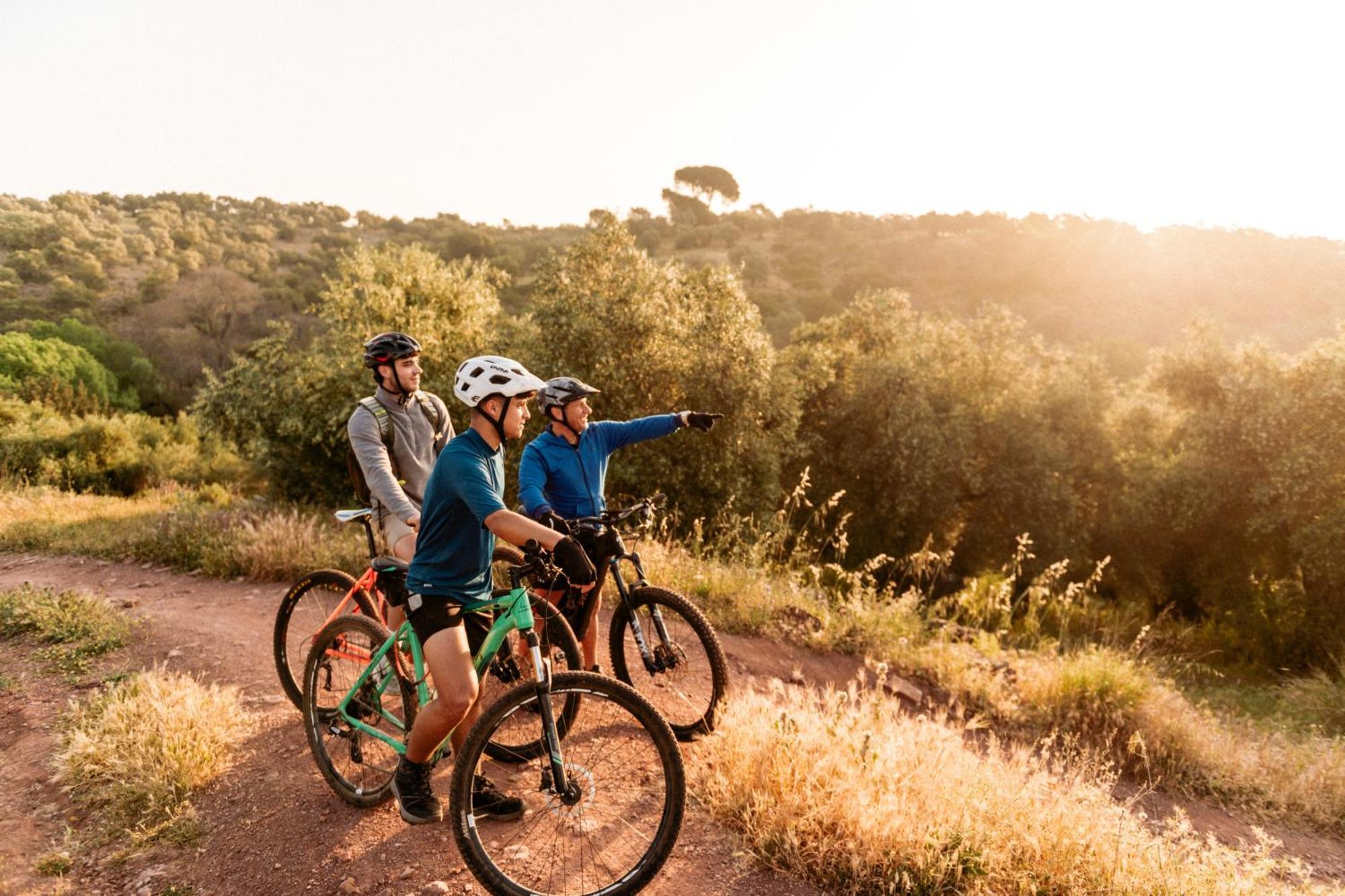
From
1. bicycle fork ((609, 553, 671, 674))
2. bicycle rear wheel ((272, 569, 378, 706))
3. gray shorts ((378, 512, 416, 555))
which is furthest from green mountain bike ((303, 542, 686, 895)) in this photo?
bicycle fork ((609, 553, 671, 674))

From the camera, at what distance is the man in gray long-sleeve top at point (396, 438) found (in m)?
4.75

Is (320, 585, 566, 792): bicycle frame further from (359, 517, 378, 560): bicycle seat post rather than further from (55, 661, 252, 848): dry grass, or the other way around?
(55, 661, 252, 848): dry grass

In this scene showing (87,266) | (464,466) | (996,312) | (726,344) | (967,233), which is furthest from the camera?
(967,233)

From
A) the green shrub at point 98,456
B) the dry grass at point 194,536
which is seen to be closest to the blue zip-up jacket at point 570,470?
the dry grass at point 194,536

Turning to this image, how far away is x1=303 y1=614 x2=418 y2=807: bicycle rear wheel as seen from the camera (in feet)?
13.9

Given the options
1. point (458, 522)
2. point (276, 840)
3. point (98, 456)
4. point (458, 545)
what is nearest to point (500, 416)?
point (458, 522)

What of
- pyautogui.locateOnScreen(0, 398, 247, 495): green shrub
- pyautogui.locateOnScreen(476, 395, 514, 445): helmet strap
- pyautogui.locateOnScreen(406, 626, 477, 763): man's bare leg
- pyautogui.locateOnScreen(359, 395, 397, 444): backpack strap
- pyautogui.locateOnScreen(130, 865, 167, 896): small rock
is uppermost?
pyautogui.locateOnScreen(476, 395, 514, 445): helmet strap

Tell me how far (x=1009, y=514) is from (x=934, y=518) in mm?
2234

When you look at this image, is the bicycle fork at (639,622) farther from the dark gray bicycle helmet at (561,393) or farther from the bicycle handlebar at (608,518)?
the dark gray bicycle helmet at (561,393)

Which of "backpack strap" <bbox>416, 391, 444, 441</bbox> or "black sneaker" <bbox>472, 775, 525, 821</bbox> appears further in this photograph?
"backpack strap" <bbox>416, 391, 444, 441</bbox>

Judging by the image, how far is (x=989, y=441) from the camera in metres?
22.2

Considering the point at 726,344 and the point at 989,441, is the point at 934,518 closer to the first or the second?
the point at 989,441

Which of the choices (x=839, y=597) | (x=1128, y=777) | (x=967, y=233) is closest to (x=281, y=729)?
A: (x=839, y=597)

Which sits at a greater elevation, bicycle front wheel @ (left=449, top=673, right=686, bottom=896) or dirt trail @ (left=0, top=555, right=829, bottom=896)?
bicycle front wheel @ (left=449, top=673, right=686, bottom=896)
